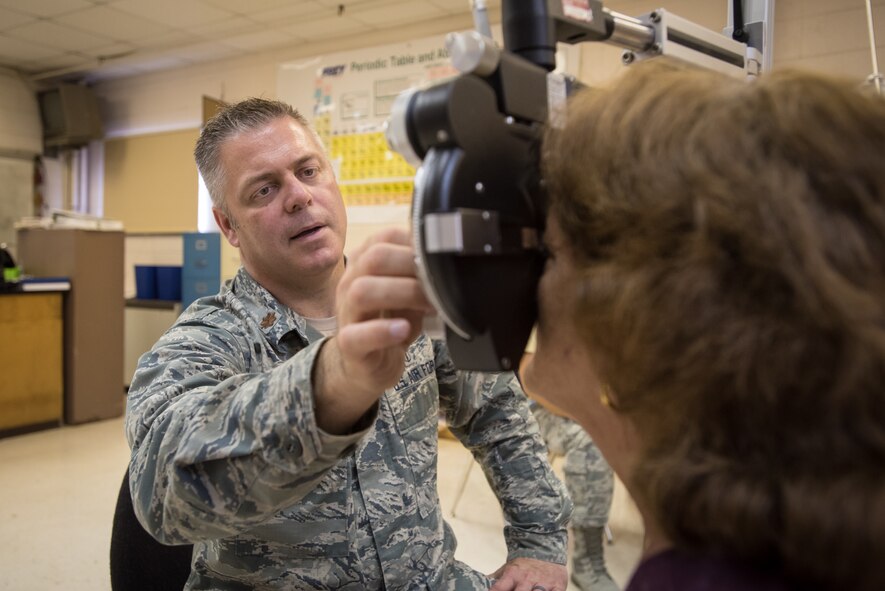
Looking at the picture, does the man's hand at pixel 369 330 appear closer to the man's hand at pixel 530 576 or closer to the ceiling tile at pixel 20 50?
the man's hand at pixel 530 576

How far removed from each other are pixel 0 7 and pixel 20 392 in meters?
2.62

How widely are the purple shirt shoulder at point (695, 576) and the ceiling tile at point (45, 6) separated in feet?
16.6

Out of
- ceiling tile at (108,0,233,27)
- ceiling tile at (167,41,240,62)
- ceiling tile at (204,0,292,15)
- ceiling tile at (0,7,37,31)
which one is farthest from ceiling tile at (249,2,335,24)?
ceiling tile at (0,7,37,31)

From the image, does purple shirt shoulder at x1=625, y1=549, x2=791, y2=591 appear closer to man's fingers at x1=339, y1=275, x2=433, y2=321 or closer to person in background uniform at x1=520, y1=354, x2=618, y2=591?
man's fingers at x1=339, y1=275, x2=433, y2=321

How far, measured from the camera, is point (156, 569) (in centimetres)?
124

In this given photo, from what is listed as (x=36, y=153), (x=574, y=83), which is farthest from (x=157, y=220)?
(x=574, y=83)

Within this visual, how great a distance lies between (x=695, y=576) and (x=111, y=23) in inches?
213

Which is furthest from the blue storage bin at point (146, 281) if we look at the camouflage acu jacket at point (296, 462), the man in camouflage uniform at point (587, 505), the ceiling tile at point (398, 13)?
the camouflage acu jacket at point (296, 462)

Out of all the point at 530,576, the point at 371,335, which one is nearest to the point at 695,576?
the point at 371,335

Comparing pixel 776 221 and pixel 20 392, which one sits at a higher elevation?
pixel 776 221

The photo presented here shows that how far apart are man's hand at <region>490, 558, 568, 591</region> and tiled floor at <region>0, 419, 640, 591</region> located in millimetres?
1384

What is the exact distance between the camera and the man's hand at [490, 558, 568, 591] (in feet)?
4.09

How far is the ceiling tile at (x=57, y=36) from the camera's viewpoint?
4828 mm

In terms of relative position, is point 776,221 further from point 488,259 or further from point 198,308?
point 198,308
